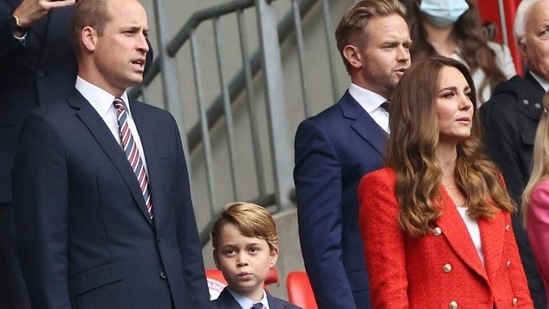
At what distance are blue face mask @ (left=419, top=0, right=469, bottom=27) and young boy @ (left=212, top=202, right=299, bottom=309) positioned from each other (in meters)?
1.26

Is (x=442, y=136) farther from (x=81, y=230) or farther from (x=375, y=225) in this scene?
(x=81, y=230)

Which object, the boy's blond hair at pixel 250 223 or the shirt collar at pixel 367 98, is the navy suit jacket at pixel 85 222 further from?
the boy's blond hair at pixel 250 223

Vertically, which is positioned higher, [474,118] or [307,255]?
[474,118]

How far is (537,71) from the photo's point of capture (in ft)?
22.1

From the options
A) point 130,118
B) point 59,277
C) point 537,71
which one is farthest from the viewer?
point 537,71

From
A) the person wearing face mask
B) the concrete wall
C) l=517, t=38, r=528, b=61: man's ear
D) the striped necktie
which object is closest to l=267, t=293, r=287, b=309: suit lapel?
the striped necktie

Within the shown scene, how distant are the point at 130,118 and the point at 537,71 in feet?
6.58

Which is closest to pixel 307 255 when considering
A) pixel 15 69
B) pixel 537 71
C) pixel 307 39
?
pixel 15 69

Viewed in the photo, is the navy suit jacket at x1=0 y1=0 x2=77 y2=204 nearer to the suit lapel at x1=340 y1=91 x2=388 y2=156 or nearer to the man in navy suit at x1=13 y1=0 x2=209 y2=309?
the man in navy suit at x1=13 y1=0 x2=209 y2=309

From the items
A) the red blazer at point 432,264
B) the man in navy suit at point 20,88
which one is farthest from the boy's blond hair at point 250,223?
the red blazer at point 432,264

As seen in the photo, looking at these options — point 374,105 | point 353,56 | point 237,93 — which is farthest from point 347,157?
point 237,93

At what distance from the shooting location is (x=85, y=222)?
5.17 m

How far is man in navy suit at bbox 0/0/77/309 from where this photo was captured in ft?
18.2

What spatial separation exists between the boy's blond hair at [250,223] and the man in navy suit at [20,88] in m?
0.98
